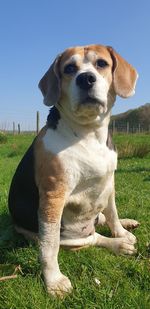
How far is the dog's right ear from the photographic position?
4234 millimetres

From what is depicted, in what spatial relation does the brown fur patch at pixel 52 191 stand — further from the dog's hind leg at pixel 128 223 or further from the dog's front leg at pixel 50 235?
the dog's hind leg at pixel 128 223

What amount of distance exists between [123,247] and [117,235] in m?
0.47

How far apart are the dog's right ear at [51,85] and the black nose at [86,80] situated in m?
0.32

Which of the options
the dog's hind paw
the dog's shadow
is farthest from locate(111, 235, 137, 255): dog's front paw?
the dog's shadow

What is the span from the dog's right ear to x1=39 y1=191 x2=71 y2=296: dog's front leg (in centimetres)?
88

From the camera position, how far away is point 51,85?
429 cm

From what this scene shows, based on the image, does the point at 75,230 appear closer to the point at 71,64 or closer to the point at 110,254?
the point at 110,254

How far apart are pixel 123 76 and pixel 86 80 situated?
552 mm

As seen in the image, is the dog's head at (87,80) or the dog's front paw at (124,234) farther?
the dog's front paw at (124,234)

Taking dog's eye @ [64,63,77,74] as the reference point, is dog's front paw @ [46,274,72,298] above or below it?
below

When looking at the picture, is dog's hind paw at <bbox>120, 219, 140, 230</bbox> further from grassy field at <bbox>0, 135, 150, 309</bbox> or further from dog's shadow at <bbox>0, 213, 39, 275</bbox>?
dog's shadow at <bbox>0, 213, 39, 275</bbox>

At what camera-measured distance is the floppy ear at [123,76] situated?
433cm

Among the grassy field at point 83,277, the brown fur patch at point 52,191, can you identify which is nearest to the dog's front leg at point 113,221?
the grassy field at point 83,277

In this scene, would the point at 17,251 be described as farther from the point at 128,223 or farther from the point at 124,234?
the point at 128,223
